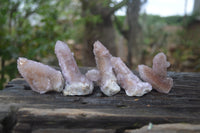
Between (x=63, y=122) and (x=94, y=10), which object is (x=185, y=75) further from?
(x=94, y=10)

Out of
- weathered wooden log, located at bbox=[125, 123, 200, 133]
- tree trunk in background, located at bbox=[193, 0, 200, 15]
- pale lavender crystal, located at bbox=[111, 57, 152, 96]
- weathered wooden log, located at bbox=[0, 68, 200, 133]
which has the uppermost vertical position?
tree trunk in background, located at bbox=[193, 0, 200, 15]

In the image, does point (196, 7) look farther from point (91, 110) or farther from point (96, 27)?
point (91, 110)

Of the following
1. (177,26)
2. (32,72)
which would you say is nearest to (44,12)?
(32,72)

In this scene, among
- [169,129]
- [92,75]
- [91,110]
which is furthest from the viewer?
[92,75]

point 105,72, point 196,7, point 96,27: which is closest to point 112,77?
point 105,72

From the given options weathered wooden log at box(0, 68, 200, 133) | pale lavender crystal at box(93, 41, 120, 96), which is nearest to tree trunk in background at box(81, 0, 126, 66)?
pale lavender crystal at box(93, 41, 120, 96)

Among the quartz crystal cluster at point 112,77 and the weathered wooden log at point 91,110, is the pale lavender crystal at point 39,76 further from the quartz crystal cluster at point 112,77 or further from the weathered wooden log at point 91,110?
the quartz crystal cluster at point 112,77

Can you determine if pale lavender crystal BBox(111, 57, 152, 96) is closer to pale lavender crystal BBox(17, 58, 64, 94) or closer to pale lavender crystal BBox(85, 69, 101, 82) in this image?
pale lavender crystal BBox(85, 69, 101, 82)

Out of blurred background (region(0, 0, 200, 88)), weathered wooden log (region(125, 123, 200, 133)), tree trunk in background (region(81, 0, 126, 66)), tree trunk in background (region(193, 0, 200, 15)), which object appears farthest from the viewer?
tree trunk in background (region(193, 0, 200, 15))
